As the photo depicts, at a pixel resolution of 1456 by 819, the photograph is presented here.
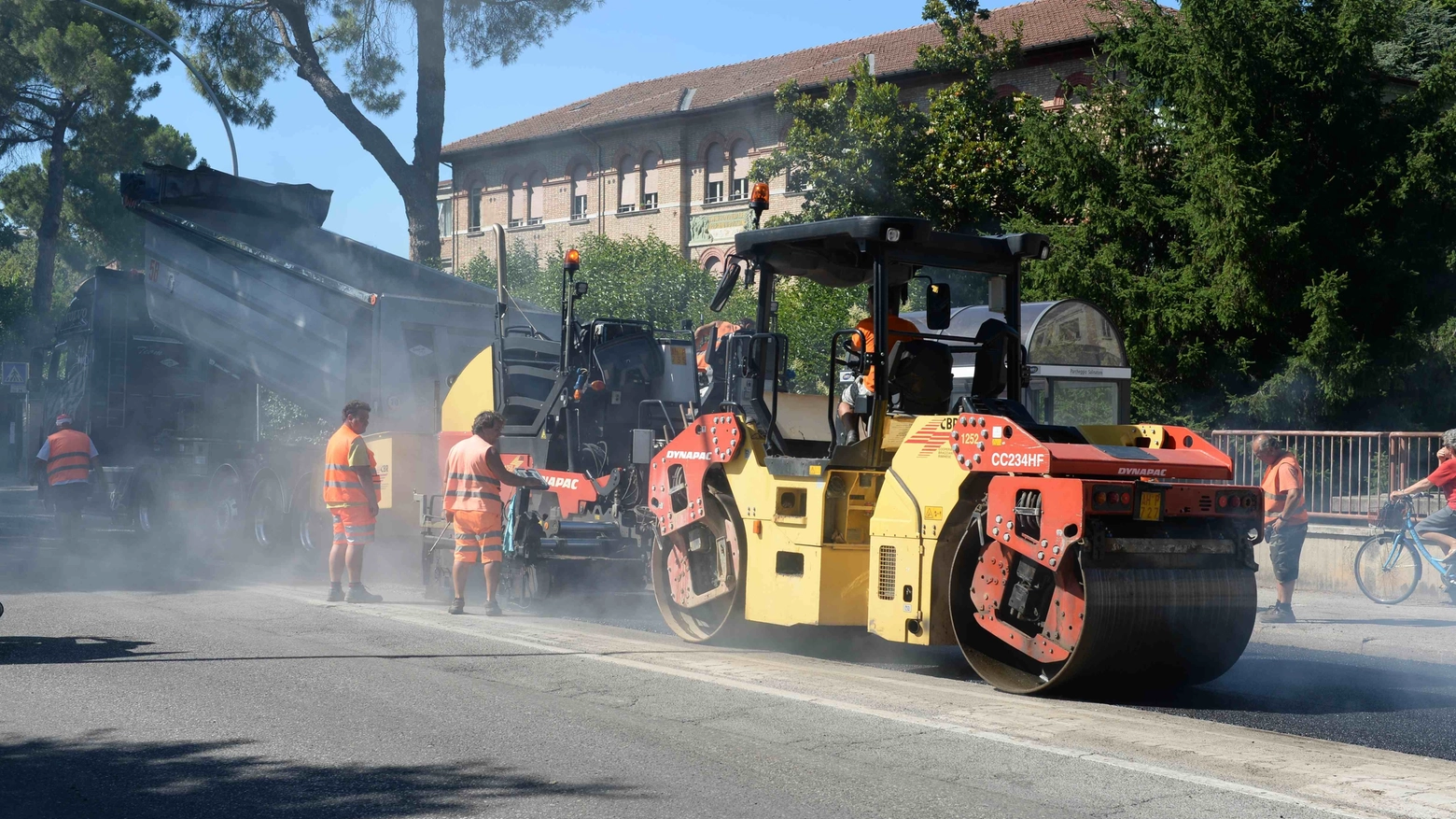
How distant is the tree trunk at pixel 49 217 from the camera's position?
1517 inches

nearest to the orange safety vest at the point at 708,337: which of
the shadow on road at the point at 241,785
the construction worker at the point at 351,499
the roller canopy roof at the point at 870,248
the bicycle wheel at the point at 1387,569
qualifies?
the roller canopy roof at the point at 870,248

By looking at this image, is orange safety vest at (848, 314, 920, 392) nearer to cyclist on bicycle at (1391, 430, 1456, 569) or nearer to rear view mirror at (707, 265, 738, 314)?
rear view mirror at (707, 265, 738, 314)

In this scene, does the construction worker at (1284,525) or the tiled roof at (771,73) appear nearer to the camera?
the construction worker at (1284,525)

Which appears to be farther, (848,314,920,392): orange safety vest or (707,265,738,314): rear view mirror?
(707,265,738,314): rear view mirror

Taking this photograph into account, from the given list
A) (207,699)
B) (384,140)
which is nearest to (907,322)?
(207,699)

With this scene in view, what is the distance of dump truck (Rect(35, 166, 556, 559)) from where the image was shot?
531 inches

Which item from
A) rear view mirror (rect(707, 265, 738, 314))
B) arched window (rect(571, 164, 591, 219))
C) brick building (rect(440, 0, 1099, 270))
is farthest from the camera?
arched window (rect(571, 164, 591, 219))

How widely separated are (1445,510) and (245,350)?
11662mm

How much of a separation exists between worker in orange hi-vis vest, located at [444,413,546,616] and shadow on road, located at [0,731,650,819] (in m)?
4.72

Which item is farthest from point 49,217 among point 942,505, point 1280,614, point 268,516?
point 942,505

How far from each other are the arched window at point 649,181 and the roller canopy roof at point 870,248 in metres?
33.6

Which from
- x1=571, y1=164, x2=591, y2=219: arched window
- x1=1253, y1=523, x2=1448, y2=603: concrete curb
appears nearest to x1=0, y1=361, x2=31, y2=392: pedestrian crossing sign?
x1=1253, y1=523, x2=1448, y2=603: concrete curb

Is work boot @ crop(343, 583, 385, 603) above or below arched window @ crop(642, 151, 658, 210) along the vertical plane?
below

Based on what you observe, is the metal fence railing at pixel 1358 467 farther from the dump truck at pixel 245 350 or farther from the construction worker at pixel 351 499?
the construction worker at pixel 351 499
